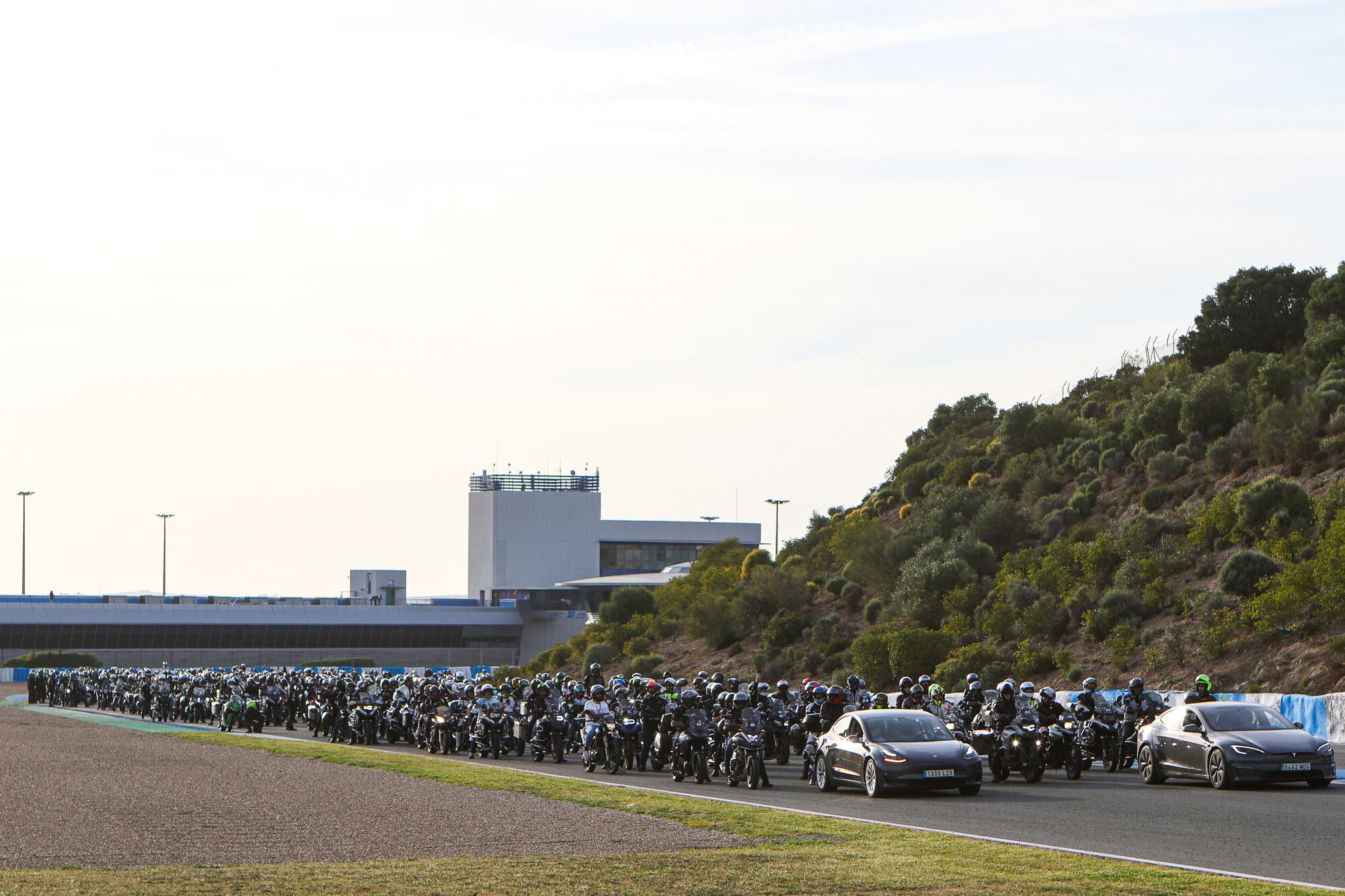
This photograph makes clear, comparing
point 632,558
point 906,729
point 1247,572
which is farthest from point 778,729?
point 632,558

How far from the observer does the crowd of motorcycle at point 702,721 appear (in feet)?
85.5

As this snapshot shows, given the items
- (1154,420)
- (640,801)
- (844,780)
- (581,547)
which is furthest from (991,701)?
(581,547)

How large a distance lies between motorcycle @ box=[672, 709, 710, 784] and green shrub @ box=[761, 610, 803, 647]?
41.5 meters

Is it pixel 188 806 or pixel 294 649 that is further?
pixel 294 649

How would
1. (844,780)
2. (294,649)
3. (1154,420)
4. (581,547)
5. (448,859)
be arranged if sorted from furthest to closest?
(581,547), (294,649), (1154,420), (844,780), (448,859)

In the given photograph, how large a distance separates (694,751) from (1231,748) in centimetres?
831

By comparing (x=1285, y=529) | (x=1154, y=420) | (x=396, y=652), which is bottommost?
(x=396, y=652)

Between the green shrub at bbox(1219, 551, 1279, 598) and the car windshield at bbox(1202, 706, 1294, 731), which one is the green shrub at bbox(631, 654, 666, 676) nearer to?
the green shrub at bbox(1219, 551, 1279, 598)

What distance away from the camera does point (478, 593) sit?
13875 cm

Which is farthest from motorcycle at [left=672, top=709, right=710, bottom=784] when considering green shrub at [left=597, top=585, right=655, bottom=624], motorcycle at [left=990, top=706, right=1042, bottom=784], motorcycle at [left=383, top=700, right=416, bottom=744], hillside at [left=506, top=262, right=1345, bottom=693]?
green shrub at [left=597, top=585, right=655, bottom=624]

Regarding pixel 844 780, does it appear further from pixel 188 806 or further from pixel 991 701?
pixel 188 806

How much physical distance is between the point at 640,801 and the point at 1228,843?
8.29 meters

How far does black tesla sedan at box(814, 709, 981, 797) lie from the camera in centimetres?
2298

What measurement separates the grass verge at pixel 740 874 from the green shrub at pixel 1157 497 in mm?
44501
